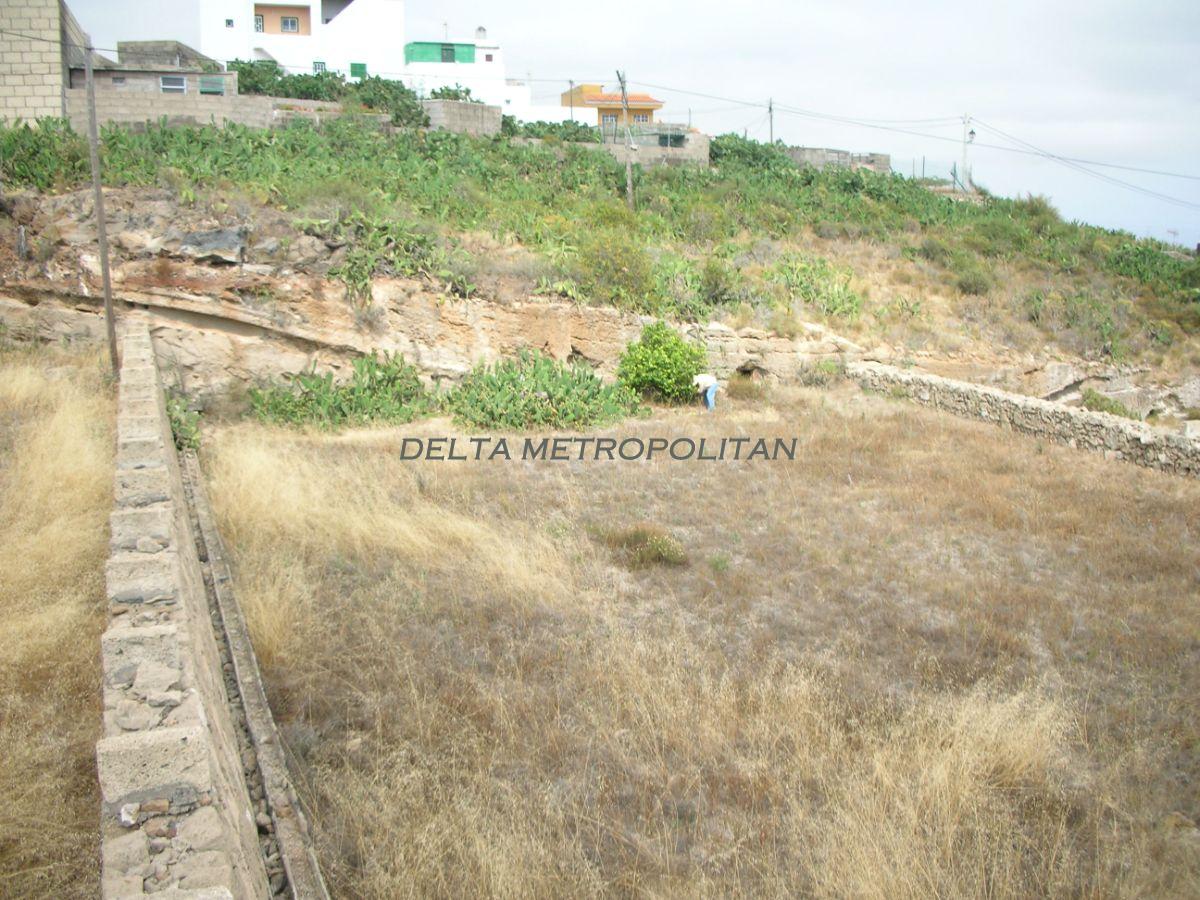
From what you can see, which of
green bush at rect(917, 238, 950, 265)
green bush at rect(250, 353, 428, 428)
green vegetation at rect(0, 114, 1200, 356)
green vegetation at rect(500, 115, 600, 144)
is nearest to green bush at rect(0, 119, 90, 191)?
green vegetation at rect(0, 114, 1200, 356)

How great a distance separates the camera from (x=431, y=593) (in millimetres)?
7395

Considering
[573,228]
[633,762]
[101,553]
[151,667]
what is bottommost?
[633,762]

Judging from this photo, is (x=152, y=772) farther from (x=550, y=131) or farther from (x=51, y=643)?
(x=550, y=131)

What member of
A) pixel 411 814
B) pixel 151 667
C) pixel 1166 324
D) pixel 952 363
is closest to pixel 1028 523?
pixel 411 814

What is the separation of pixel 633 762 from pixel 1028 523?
19.4 ft

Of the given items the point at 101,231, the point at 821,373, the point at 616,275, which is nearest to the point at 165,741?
the point at 101,231

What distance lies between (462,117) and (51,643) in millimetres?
23161

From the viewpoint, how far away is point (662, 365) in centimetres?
1503

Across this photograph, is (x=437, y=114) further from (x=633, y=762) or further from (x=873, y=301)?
(x=633, y=762)

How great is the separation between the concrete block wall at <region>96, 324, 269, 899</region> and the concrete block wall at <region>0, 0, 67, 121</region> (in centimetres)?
1573

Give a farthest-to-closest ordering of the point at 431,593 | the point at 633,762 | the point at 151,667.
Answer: the point at 431,593
the point at 633,762
the point at 151,667

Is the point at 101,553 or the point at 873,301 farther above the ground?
the point at 873,301

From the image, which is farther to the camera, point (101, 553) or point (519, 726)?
point (101, 553)

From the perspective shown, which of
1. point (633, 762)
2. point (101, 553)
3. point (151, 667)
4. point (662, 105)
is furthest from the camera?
point (662, 105)
